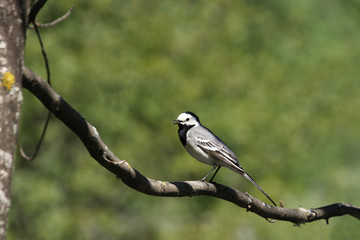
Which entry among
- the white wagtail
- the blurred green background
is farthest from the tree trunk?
the blurred green background

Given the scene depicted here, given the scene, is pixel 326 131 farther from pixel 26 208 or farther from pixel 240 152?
pixel 26 208

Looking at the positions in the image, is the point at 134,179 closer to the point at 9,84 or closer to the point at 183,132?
the point at 9,84

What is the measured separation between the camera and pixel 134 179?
4047mm

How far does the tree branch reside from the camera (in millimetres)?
3285

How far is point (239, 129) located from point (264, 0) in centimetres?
1409

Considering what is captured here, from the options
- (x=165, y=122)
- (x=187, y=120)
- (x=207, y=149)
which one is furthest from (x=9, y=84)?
(x=165, y=122)

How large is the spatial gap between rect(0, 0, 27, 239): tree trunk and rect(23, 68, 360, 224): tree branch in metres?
0.21

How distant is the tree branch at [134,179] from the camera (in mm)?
3285

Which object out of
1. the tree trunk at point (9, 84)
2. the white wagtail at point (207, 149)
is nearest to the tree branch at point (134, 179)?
the tree trunk at point (9, 84)

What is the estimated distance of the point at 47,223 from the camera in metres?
19.7

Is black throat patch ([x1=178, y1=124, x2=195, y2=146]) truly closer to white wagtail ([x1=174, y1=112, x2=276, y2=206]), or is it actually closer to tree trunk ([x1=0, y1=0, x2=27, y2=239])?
white wagtail ([x1=174, y1=112, x2=276, y2=206])

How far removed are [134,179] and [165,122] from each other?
740 inches

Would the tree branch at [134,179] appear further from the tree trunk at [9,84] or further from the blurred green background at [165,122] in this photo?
the blurred green background at [165,122]

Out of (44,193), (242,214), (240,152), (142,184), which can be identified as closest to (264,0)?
(240,152)
